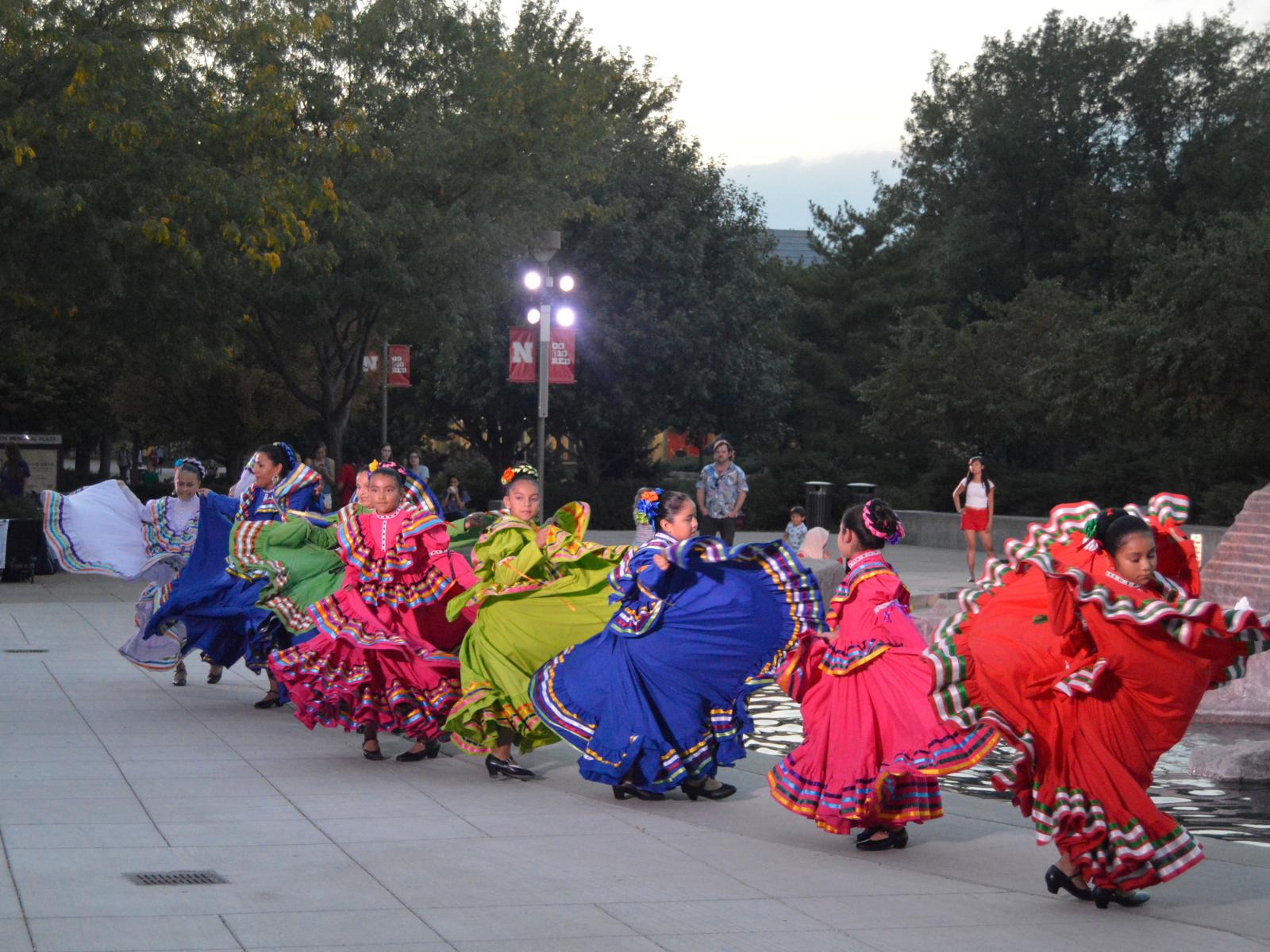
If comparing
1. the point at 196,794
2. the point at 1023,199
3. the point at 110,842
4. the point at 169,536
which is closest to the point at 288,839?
the point at 110,842

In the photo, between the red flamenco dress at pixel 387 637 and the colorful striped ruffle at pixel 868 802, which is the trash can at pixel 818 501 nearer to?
the red flamenco dress at pixel 387 637

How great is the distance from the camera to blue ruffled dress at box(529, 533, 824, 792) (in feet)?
24.7

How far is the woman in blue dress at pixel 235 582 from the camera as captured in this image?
11016mm

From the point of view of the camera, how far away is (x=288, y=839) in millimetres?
6859

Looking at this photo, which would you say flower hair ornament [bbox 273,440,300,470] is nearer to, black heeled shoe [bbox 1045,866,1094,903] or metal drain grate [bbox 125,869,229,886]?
metal drain grate [bbox 125,869,229,886]

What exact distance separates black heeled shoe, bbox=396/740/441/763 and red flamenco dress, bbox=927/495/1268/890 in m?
4.21

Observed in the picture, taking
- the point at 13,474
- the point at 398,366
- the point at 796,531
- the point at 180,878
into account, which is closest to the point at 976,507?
the point at 796,531

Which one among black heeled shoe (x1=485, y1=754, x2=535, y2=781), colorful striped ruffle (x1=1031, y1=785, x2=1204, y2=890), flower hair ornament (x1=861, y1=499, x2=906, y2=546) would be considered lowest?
black heeled shoe (x1=485, y1=754, x2=535, y2=781)

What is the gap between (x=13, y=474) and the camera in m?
25.5

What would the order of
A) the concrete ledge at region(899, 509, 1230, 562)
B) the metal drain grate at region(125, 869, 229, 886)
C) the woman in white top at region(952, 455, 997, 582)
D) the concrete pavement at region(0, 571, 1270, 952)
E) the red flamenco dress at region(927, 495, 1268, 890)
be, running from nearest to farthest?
the concrete pavement at region(0, 571, 1270, 952) < the red flamenco dress at region(927, 495, 1268, 890) < the metal drain grate at region(125, 869, 229, 886) < the woman in white top at region(952, 455, 997, 582) < the concrete ledge at region(899, 509, 1230, 562)

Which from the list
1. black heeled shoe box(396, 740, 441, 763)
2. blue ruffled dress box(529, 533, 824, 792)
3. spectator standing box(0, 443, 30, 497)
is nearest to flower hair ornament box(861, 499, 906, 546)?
blue ruffled dress box(529, 533, 824, 792)

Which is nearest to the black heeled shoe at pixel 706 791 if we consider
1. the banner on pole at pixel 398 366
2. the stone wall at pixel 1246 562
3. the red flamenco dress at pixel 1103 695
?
the red flamenco dress at pixel 1103 695

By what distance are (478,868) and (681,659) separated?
1707mm

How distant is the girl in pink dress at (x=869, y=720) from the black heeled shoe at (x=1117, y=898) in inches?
31.1
